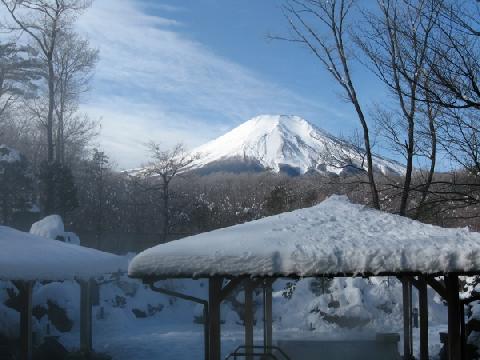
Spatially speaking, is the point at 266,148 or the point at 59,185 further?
the point at 266,148

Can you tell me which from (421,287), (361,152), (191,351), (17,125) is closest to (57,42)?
(17,125)

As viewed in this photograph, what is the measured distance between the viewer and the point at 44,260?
1108cm

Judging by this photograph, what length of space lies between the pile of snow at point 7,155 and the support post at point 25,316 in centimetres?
1458

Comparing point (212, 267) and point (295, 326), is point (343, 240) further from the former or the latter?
point (295, 326)

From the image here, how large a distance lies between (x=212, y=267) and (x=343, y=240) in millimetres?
1660

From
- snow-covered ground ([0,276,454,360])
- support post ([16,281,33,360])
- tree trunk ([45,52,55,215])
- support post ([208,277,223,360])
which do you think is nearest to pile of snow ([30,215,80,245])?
snow-covered ground ([0,276,454,360])

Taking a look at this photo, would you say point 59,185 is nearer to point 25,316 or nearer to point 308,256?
point 25,316

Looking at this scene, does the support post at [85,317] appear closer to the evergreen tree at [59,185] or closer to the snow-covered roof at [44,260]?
the snow-covered roof at [44,260]

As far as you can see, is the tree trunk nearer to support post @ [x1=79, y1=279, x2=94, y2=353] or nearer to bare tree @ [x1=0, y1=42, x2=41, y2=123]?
bare tree @ [x1=0, y1=42, x2=41, y2=123]

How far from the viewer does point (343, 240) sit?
7488 millimetres

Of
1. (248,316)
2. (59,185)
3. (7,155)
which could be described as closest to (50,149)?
(59,185)

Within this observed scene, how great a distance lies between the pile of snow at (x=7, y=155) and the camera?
24170 millimetres

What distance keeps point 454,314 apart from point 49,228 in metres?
15.2

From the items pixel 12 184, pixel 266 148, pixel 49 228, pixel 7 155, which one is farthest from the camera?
pixel 266 148
